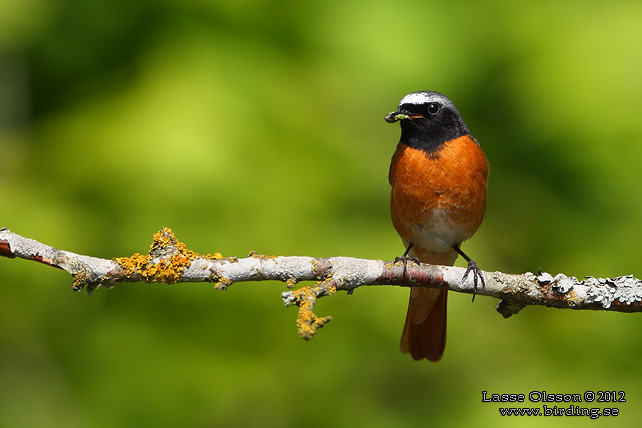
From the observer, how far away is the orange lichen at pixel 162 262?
10.6 feet

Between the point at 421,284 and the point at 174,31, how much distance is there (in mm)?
2613

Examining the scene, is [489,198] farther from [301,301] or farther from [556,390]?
[301,301]

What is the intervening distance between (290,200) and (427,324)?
1.26 meters

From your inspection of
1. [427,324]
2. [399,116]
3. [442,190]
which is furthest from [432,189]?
[427,324]

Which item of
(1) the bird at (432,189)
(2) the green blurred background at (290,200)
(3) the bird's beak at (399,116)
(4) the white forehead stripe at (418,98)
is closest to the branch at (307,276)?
(2) the green blurred background at (290,200)

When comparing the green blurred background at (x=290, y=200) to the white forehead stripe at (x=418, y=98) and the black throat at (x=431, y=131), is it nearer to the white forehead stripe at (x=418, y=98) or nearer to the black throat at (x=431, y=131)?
Answer: the white forehead stripe at (x=418, y=98)

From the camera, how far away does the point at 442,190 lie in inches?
191

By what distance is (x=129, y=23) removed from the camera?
5305mm

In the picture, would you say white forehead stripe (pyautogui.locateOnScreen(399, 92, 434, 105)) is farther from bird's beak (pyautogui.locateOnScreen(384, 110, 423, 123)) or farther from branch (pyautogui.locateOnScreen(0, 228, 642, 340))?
branch (pyautogui.locateOnScreen(0, 228, 642, 340))

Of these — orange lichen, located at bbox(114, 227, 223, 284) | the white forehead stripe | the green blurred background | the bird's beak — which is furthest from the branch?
the white forehead stripe

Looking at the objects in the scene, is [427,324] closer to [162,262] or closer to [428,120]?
[428,120]

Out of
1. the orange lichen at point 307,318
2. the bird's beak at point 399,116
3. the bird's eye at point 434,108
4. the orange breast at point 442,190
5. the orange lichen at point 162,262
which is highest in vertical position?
the bird's eye at point 434,108

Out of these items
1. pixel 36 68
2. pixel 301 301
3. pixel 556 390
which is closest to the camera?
pixel 301 301

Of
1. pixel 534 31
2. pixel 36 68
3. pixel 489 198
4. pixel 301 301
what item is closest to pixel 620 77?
pixel 534 31
